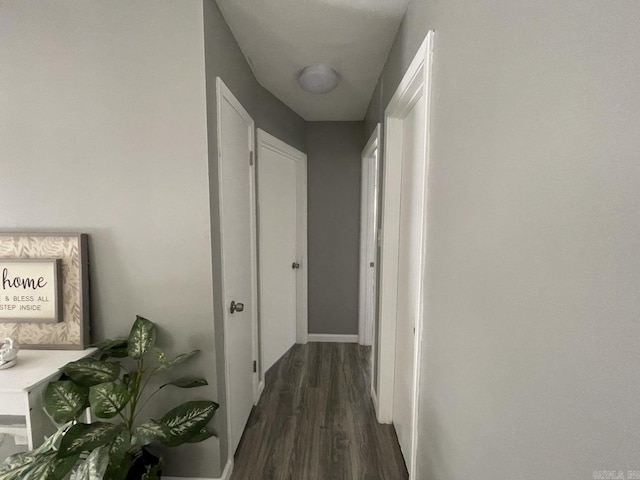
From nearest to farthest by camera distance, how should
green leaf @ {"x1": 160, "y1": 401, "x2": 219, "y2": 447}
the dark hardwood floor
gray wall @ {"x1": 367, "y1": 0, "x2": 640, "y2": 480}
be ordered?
gray wall @ {"x1": 367, "y1": 0, "x2": 640, "y2": 480}, green leaf @ {"x1": 160, "y1": 401, "x2": 219, "y2": 447}, the dark hardwood floor

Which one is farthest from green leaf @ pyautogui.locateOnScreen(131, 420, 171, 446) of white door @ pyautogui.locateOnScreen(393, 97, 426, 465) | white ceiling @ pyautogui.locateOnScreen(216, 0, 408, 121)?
white ceiling @ pyautogui.locateOnScreen(216, 0, 408, 121)

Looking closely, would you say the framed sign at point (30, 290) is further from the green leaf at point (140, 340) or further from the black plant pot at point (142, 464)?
the black plant pot at point (142, 464)

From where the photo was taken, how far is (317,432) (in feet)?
6.43

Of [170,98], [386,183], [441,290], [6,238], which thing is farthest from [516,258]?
[6,238]

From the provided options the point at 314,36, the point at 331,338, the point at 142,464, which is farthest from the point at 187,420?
the point at 331,338

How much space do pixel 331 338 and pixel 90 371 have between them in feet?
8.24

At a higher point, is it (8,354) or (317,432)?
(8,354)

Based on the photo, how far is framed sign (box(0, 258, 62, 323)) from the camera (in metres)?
1.34

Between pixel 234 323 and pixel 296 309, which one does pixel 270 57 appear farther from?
pixel 296 309

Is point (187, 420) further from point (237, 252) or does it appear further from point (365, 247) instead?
point (365, 247)

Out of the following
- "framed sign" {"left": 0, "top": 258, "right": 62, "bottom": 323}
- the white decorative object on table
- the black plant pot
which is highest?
"framed sign" {"left": 0, "top": 258, "right": 62, "bottom": 323}

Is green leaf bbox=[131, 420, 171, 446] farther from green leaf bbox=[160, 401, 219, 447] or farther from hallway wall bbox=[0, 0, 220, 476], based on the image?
hallway wall bbox=[0, 0, 220, 476]

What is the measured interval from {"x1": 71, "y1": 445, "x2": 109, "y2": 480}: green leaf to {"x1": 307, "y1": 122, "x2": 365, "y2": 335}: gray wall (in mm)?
2432

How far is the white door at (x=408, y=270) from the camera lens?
1476 millimetres
